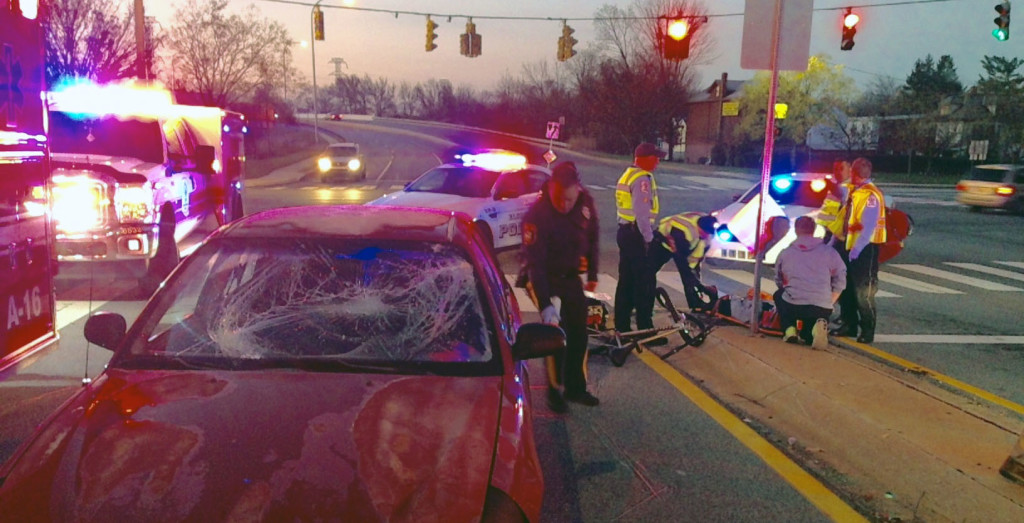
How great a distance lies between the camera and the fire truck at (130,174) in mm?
8953

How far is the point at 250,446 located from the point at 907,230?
22.8ft

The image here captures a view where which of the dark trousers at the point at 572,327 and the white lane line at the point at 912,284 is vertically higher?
the dark trousers at the point at 572,327

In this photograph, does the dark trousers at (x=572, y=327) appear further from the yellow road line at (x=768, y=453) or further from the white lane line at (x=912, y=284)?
the white lane line at (x=912, y=284)

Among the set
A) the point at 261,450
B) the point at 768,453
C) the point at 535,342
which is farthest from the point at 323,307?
the point at 768,453

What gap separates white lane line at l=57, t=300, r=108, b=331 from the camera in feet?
26.8

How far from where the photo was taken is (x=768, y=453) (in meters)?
4.91

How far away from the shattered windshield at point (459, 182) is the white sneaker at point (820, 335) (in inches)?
269

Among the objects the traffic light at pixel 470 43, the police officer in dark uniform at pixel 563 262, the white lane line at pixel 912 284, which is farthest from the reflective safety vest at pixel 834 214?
the traffic light at pixel 470 43

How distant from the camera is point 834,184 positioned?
852 centimetres

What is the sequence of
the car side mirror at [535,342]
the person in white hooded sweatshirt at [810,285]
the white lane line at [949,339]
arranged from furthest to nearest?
the white lane line at [949,339], the person in white hooded sweatshirt at [810,285], the car side mirror at [535,342]

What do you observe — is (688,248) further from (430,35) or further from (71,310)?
(430,35)

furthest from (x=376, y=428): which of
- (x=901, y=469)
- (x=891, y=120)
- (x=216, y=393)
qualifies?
(x=891, y=120)

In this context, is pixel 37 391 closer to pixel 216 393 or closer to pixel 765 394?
pixel 216 393

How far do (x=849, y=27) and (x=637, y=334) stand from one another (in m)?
17.4
